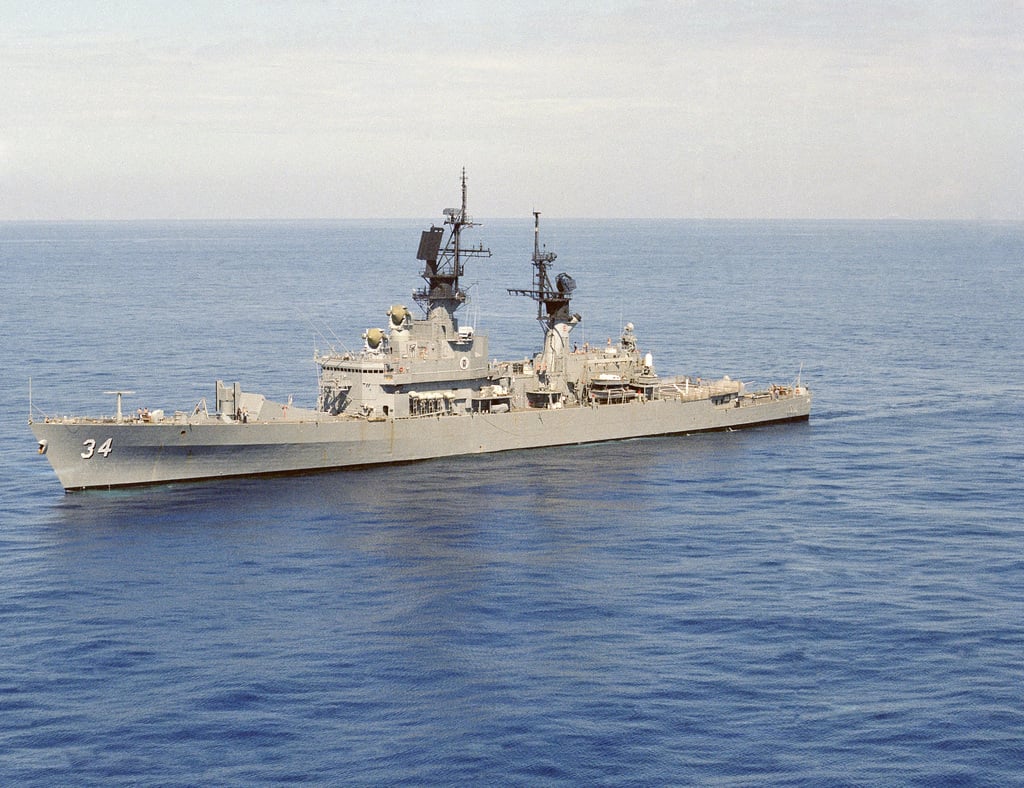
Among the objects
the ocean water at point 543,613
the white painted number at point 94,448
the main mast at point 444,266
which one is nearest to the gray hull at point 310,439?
the white painted number at point 94,448

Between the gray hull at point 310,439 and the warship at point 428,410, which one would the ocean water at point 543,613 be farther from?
the warship at point 428,410

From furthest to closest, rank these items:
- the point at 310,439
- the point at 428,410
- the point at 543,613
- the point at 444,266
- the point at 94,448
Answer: the point at 444,266 < the point at 428,410 < the point at 310,439 < the point at 94,448 < the point at 543,613

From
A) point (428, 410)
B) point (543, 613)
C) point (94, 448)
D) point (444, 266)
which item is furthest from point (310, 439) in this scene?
point (543, 613)

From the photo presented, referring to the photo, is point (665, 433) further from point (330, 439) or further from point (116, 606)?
point (116, 606)

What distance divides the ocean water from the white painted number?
2.00m

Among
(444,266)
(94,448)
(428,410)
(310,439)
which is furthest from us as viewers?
(444,266)

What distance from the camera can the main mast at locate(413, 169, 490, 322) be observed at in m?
65.6

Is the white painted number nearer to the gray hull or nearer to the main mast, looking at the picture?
the gray hull

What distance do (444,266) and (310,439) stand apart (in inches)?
555

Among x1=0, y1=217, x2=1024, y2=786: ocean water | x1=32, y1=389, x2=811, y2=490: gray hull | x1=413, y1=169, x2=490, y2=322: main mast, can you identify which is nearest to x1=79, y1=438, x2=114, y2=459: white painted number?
x1=32, y1=389, x2=811, y2=490: gray hull

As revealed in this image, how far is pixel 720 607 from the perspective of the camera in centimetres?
3906

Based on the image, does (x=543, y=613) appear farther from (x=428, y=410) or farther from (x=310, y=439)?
(x=428, y=410)

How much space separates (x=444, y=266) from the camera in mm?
66500

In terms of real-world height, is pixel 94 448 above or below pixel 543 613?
above
